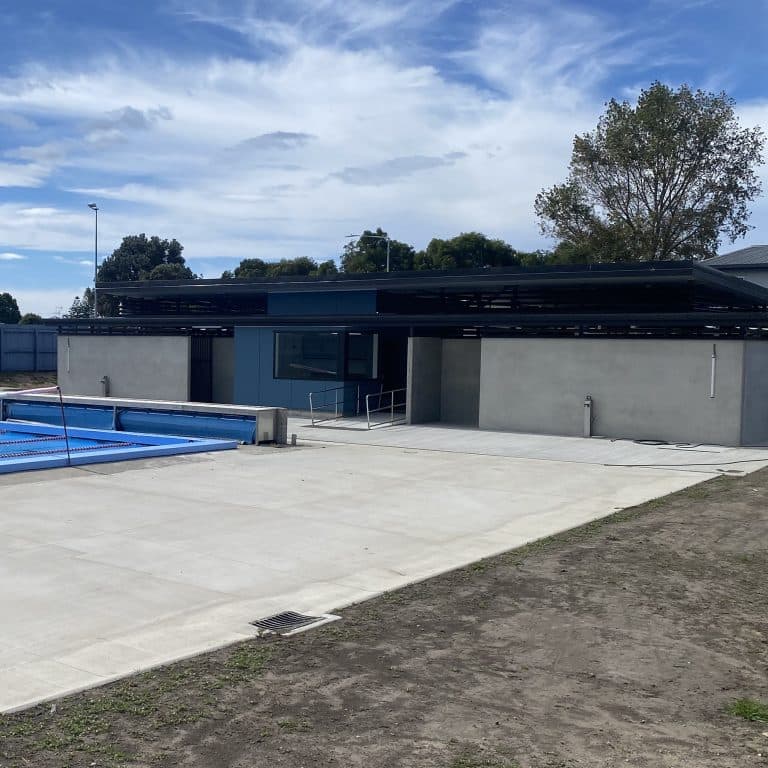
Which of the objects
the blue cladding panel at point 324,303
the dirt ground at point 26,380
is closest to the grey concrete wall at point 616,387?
the blue cladding panel at point 324,303

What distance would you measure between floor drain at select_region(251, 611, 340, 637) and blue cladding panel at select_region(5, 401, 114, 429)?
19.3m

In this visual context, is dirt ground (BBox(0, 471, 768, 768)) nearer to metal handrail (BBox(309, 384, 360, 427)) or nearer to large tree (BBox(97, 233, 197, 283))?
metal handrail (BBox(309, 384, 360, 427))

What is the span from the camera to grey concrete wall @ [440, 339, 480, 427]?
29672mm

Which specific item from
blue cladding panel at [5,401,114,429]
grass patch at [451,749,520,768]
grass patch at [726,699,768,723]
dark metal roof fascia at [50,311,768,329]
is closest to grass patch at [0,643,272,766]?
grass patch at [451,749,520,768]

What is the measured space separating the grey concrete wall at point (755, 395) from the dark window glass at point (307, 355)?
40.4ft

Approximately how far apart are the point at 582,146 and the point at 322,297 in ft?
80.6

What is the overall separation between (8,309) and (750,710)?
3732 inches

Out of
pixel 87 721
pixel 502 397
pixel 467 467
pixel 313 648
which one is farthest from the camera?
pixel 502 397

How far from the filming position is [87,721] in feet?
19.3

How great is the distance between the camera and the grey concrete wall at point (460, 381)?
29672 millimetres

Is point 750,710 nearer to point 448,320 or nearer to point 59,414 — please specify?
point 448,320

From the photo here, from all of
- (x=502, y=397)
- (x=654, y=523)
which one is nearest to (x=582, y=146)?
(x=502, y=397)

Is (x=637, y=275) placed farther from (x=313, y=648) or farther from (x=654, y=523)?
(x=313, y=648)

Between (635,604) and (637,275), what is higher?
(637,275)
